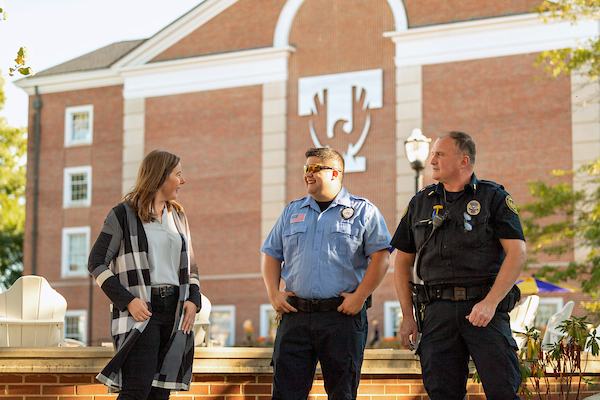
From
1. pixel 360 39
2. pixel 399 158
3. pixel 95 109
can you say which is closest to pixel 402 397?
pixel 399 158

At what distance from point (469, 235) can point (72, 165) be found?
2911 cm

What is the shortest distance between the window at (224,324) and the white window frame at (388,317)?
5491mm

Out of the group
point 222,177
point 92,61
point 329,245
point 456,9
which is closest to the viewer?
point 329,245

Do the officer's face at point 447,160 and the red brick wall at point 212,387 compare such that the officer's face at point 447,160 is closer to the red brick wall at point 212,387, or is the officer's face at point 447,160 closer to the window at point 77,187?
the red brick wall at point 212,387

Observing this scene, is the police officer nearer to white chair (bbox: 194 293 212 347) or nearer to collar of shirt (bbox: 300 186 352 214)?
collar of shirt (bbox: 300 186 352 214)

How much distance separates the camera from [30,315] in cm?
784

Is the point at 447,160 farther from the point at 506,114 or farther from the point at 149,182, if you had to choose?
the point at 506,114

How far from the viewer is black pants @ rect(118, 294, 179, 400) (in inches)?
191


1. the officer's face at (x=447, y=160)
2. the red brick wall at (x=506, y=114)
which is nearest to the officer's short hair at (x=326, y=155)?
the officer's face at (x=447, y=160)

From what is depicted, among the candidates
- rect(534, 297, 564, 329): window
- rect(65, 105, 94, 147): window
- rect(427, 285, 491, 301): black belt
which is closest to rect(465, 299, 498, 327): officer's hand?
rect(427, 285, 491, 301): black belt

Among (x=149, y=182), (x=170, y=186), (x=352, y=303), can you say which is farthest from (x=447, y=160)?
(x=149, y=182)

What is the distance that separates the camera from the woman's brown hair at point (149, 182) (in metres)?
5.15

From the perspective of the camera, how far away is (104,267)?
497 cm

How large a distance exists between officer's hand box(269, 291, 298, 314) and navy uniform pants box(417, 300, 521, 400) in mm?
905
